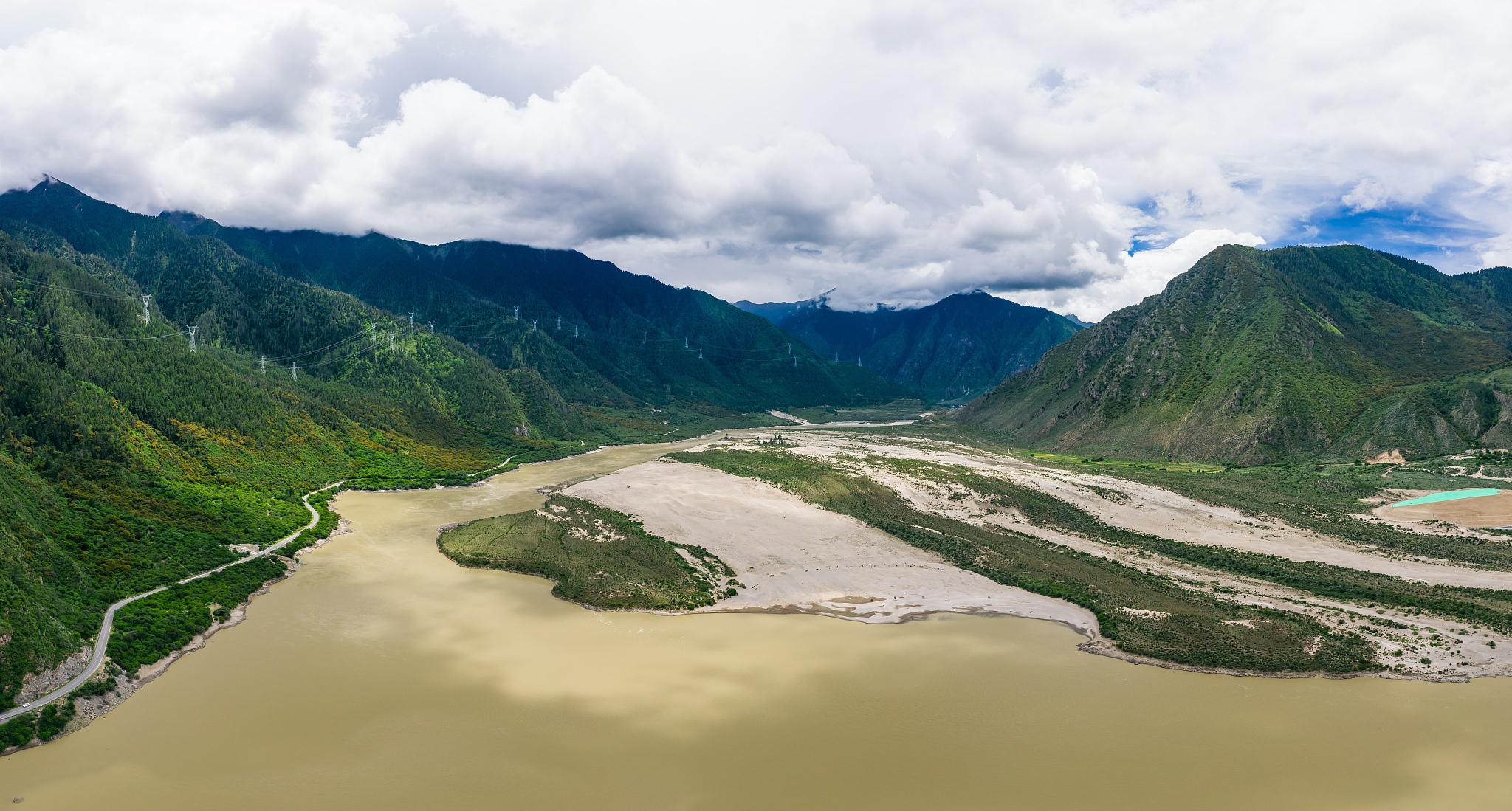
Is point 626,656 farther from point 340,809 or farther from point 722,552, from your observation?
point 722,552

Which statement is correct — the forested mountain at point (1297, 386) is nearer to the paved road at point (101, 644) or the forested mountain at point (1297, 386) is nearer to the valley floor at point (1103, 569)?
the valley floor at point (1103, 569)

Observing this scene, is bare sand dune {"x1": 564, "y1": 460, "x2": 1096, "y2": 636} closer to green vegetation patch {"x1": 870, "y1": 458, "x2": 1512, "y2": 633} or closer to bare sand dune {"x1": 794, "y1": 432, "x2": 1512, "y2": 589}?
green vegetation patch {"x1": 870, "y1": 458, "x2": 1512, "y2": 633}

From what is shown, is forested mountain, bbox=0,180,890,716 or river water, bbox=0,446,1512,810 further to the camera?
forested mountain, bbox=0,180,890,716

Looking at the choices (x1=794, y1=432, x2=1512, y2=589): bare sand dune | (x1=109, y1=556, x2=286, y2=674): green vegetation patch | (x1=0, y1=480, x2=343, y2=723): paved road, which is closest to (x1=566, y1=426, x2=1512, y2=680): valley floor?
(x1=794, y1=432, x2=1512, y2=589): bare sand dune

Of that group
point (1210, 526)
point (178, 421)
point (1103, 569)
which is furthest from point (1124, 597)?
point (178, 421)

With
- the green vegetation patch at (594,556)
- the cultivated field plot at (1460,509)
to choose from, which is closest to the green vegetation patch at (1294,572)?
the cultivated field plot at (1460,509)
